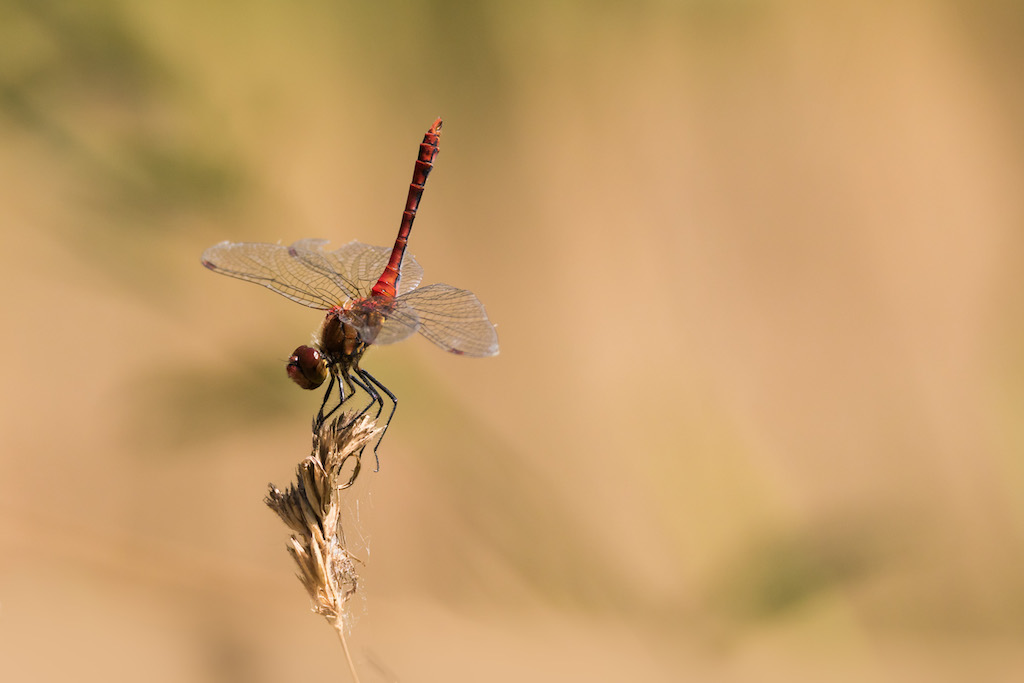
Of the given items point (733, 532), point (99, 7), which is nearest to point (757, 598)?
point (733, 532)

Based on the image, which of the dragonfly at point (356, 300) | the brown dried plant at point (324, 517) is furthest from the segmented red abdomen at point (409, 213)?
the brown dried plant at point (324, 517)

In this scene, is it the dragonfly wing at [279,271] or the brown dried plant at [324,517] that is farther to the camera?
the dragonfly wing at [279,271]

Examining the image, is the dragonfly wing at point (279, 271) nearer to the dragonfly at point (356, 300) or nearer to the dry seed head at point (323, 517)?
the dragonfly at point (356, 300)

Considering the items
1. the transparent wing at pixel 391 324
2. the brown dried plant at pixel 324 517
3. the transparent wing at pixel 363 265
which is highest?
the transparent wing at pixel 363 265

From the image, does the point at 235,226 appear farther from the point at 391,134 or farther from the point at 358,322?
the point at 358,322

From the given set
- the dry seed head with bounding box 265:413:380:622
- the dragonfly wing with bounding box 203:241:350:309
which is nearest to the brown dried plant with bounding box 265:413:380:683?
the dry seed head with bounding box 265:413:380:622

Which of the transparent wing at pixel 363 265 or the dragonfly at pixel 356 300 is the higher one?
the transparent wing at pixel 363 265

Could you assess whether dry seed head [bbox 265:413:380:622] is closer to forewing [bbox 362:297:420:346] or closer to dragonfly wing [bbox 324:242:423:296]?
forewing [bbox 362:297:420:346]
